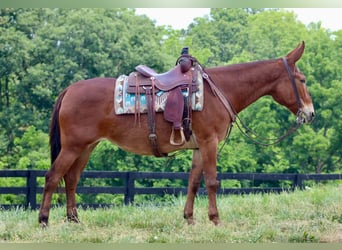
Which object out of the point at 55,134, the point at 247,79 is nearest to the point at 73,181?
the point at 55,134

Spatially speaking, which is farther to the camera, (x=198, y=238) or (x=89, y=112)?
(x=89, y=112)

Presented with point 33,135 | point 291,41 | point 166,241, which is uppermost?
point 291,41

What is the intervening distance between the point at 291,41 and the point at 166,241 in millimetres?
10045

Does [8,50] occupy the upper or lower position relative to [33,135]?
upper

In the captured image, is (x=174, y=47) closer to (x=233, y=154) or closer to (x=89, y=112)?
(x=233, y=154)

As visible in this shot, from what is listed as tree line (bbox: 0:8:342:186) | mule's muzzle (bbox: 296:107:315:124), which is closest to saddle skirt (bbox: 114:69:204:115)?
mule's muzzle (bbox: 296:107:315:124)

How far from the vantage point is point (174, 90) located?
5.18 meters

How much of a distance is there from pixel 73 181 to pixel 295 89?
2.31 meters

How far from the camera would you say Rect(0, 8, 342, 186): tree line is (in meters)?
11.2

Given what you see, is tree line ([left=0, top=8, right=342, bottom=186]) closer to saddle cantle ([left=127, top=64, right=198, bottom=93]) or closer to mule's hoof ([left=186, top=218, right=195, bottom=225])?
mule's hoof ([left=186, top=218, right=195, bottom=225])

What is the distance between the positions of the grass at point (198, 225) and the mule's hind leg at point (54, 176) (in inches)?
5.1

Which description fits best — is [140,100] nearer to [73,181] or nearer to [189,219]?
[73,181]

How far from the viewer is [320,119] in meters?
13.5

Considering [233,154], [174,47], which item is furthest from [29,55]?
[233,154]
